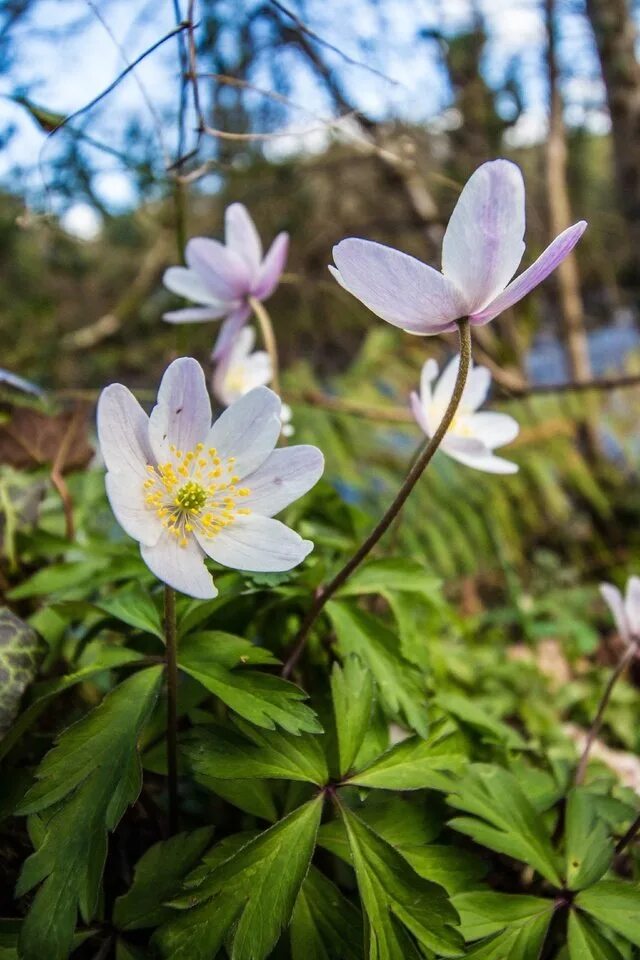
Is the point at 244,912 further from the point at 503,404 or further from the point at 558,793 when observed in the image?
the point at 503,404

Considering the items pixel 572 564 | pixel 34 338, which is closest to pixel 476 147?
pixel 572 564

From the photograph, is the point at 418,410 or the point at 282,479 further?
the point at 418,410

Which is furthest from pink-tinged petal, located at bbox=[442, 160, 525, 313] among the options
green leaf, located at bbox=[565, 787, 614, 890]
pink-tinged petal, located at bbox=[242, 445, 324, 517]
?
green leaf, located at bbox=[565, 787, 614, 890]

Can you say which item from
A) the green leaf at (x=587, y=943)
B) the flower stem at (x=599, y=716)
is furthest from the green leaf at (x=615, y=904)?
the flower stem at (x=599, y=716)

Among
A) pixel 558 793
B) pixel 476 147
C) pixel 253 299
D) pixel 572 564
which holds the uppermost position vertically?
pixel 476 147

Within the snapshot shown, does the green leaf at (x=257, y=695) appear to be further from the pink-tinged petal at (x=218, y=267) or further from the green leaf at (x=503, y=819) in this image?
the pink-tinged petal at (x=218, y=267)

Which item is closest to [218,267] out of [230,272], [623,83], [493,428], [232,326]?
[230,272]

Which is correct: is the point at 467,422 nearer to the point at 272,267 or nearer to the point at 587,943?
the point at 272,267
